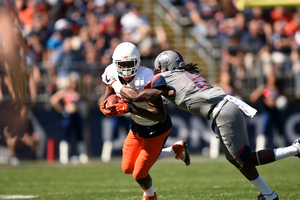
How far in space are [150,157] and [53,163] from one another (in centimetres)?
621

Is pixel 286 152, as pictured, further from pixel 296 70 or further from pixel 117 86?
pixel 296 70

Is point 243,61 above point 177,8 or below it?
below

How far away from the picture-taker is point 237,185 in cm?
630

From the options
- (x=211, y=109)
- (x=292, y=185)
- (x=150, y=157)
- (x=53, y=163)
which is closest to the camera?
(x=211, y=109)

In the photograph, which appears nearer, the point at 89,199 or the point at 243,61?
the point at 89,199

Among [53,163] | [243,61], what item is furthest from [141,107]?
[243,61]

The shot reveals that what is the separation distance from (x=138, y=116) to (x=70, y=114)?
19.7ft

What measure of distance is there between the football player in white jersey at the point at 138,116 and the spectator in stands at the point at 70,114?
18.8 feet

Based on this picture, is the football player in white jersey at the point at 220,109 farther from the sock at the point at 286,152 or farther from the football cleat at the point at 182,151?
the football cleat at the point at 182,151

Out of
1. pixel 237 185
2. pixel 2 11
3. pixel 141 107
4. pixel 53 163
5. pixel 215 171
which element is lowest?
pixel 53 163

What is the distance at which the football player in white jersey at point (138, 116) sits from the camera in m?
4.61

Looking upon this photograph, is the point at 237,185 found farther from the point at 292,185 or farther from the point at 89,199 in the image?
the point at 89,199

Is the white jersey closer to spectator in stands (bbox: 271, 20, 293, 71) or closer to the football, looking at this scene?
the football

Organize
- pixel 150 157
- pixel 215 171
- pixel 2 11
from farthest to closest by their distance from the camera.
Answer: pixel 215 171
pixel 150 157
pixel 2 11
